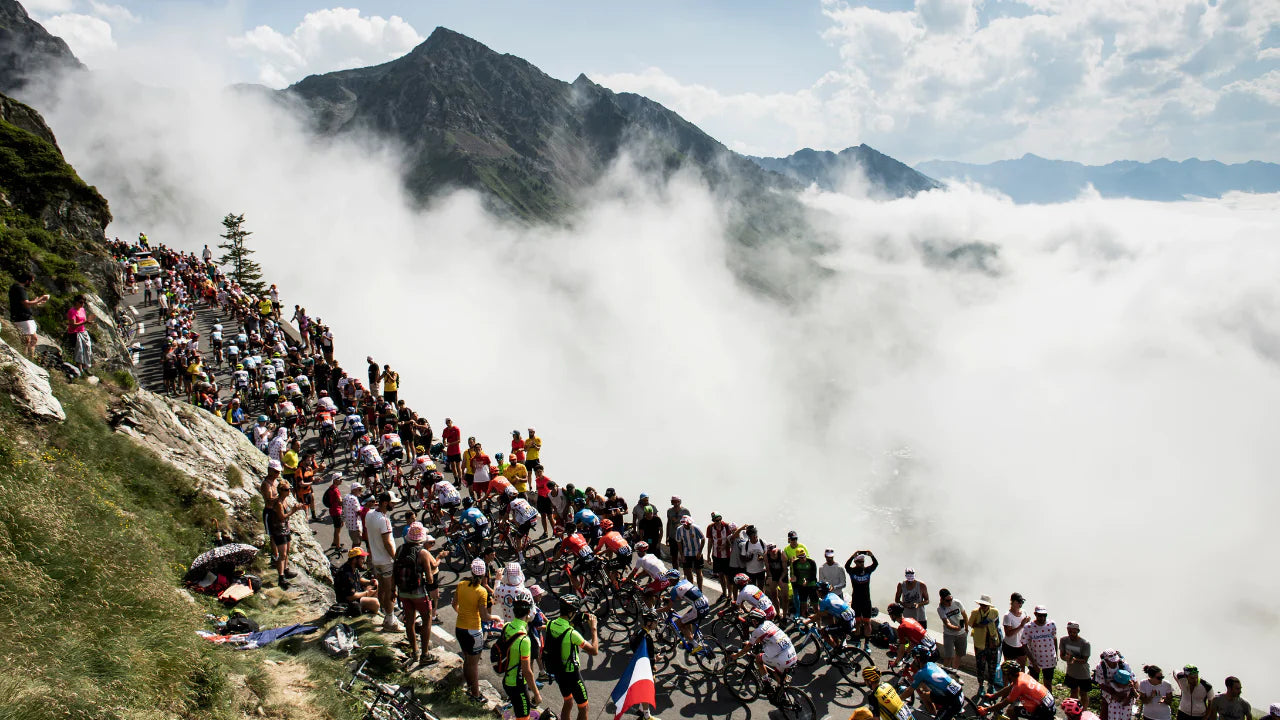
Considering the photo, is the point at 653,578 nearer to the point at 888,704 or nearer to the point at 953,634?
the point at 888,704

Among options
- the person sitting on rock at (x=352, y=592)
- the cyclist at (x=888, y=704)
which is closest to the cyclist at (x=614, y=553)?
the person sitting on rock at (x=352, y=592)

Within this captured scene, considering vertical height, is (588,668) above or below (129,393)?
below

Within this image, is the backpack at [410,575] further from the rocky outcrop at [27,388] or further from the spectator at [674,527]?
the rocky outcrop at [27,388]

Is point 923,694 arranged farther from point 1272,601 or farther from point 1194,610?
point 1272,601

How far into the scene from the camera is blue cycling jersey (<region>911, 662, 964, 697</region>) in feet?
30.2

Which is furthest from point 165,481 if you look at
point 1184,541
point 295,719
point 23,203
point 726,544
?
point 1184,541

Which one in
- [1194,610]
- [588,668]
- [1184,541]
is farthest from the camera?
[1184,541]

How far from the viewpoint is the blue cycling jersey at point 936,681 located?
9203mm

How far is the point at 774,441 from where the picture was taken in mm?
165875

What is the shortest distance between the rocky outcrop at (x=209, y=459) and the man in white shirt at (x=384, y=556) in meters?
1.40

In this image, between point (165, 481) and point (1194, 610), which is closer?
point (165, 481)

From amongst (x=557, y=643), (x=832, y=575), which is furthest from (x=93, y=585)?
(x=832, y=575)

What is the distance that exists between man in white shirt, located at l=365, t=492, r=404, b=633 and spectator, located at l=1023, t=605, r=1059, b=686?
36.1ft

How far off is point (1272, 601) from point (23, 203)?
16451cm
